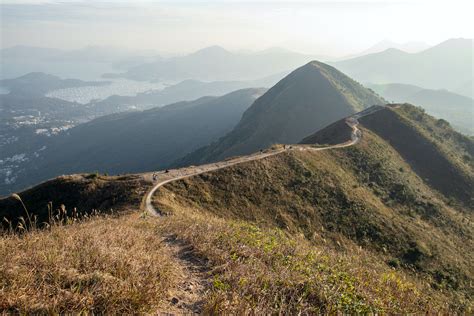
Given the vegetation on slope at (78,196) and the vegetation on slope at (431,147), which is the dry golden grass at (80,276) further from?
the vegetation on slope at (431,147)

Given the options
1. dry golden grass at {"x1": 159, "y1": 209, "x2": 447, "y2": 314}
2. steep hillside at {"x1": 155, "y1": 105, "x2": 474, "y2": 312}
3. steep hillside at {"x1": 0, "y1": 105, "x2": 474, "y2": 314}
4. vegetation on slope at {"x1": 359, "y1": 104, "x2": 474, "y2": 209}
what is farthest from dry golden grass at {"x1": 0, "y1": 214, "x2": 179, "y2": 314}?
vegetation on slope at {"x1": 359, "y1": 104, "x2": 474, "y2": 209}

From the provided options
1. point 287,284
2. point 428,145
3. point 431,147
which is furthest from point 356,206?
point 428,145

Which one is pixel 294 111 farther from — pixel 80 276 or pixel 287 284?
pixel 80 276

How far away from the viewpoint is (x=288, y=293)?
259 inches

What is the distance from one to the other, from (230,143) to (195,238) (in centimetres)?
13251

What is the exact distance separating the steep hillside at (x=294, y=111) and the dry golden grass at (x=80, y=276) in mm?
115595

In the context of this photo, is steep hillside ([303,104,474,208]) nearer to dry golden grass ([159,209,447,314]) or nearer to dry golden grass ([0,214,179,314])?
dry golden grass ([159,209,447,314])

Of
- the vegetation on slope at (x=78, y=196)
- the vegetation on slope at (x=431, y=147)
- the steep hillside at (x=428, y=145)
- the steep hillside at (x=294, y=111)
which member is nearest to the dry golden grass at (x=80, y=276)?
the vegetation on slope at (x=78, y=196)

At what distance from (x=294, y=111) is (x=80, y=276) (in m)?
153

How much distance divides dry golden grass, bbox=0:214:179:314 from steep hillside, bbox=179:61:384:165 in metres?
116

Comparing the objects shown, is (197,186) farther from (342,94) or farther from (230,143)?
(342,94)

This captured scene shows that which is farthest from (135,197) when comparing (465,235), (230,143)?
(230,143)

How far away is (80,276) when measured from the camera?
17.5 ft

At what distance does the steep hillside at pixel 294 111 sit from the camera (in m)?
137
